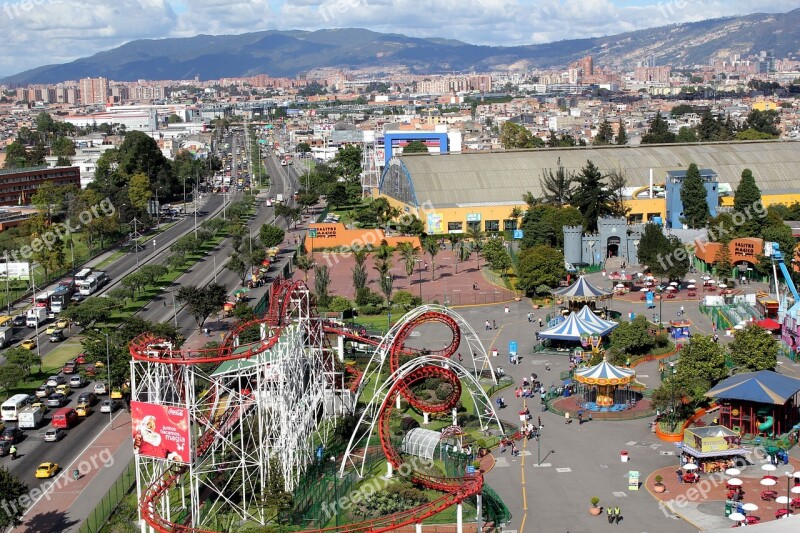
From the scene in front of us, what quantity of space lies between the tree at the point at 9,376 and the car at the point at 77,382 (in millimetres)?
2258

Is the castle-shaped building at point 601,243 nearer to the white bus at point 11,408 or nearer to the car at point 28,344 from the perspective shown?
the car at point 28,344

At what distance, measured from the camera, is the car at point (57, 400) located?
159ft

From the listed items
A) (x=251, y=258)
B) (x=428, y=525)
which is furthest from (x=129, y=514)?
(x=251, y=258)

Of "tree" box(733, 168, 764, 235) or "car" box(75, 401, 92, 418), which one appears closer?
"car" box(75, 401, 92, 418)

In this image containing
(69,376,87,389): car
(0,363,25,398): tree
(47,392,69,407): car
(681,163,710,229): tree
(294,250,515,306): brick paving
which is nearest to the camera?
(47,392,69,407): car

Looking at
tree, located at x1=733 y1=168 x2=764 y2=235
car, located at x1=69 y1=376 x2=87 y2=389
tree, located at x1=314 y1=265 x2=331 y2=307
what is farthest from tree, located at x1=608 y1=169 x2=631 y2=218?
car, located at x1=69 y1=376 x2=87 y2=389

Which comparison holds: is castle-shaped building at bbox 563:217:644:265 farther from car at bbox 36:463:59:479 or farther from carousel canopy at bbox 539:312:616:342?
car at bbox 36:463:59:479

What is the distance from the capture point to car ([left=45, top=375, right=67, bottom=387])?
1998 inches

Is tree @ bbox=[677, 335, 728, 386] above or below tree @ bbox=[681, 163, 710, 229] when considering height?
below

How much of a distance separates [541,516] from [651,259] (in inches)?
1517

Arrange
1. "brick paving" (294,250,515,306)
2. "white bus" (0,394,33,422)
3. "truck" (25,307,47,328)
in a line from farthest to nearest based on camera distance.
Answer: "brick paving" (294,250,515,306) → "truck" (25,307,47,328) → "white bus" (0,394,33,422)

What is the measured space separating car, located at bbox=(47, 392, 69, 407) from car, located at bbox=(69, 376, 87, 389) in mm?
1786

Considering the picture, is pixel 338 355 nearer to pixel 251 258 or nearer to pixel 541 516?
pixel 541 516

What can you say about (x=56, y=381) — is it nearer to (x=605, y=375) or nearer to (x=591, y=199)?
(x=605, y=375)
